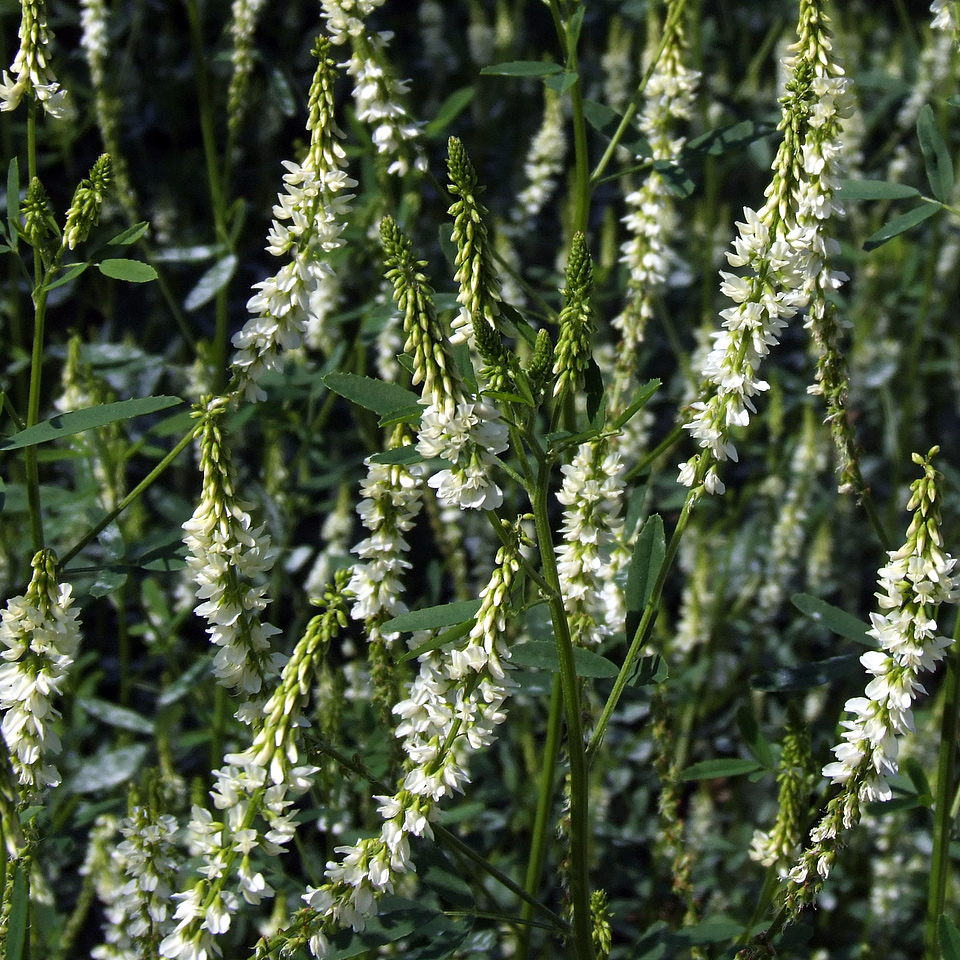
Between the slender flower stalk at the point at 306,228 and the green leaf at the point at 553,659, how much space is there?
21.5 inches

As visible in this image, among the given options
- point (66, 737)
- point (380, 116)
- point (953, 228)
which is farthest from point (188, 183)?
point (953, 228)

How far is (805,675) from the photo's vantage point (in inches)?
80.8

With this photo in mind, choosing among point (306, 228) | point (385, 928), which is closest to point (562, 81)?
point (306, 228)

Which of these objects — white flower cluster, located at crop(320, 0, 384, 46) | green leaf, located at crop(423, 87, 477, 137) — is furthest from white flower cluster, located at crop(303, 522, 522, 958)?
green leaf, located at crop(423, 87, 477, 137)

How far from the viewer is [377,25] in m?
5.19

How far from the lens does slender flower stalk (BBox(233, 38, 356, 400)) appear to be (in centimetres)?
162

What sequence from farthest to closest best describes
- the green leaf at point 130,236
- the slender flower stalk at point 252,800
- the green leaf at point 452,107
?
the green leaf at point 452,107 < the green leaf at point 130,236 < the slender flower stalk at point 252,800

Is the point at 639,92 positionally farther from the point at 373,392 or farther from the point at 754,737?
the point at 754,737

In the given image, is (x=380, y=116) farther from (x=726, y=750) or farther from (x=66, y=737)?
(x=726, y=750)

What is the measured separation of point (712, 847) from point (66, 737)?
1729mm

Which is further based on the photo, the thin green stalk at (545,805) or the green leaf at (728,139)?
the green leaf at (728,139)

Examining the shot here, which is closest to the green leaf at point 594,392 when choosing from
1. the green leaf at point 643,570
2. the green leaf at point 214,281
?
the green leaf at point 643,570

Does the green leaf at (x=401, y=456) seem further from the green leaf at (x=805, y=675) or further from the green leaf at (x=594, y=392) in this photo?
the green leaf at (x=805, y=675)

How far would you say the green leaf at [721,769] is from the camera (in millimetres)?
2131
